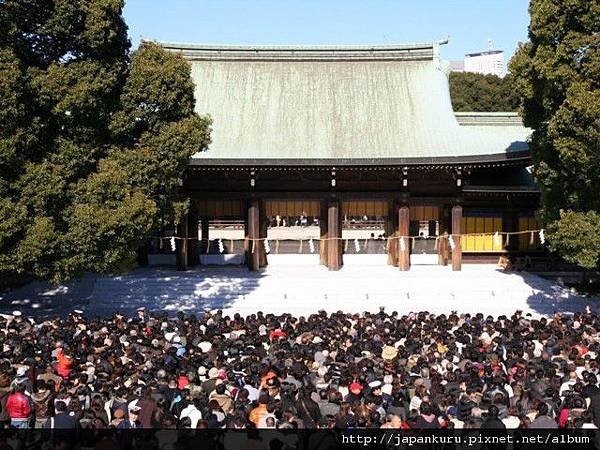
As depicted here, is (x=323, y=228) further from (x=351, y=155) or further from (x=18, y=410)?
(x=18, y=410)

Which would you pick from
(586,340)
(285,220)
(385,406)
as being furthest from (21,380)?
(285,220)

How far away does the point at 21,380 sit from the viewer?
11008 millimetres

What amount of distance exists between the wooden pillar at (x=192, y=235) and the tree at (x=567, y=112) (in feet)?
40.3

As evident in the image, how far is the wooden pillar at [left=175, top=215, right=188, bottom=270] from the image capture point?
2514cm

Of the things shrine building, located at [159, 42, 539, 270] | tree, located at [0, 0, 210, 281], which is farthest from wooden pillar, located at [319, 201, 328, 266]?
tree, located at [0, 0, 210, 281]

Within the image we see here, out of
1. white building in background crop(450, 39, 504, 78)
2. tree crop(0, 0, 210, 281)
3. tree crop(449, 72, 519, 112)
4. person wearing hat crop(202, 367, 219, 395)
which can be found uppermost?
white building in background crop(450, 39, 504, 78)

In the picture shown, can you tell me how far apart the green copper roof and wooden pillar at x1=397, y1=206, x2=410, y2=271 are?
2.16 metres

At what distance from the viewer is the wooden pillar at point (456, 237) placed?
25.6m

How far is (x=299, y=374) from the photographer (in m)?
11.2

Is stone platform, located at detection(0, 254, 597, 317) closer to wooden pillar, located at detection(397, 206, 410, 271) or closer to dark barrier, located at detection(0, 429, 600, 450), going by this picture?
A: wooden pillar, located at detection(397, 206, 410, 271)

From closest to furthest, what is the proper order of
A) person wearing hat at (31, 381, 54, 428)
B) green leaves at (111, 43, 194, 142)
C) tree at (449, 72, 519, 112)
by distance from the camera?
person wearing hat at (31, 381, 54, 428), green leaves at (111, 43, 194, 142), tree at (449, 72, 519, 112)

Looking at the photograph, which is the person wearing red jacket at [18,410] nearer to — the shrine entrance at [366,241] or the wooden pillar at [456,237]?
the shrine entrance at [366,241]

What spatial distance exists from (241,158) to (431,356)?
13.7 m

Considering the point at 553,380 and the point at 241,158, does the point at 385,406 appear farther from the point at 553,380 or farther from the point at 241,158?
the point at 241,158
